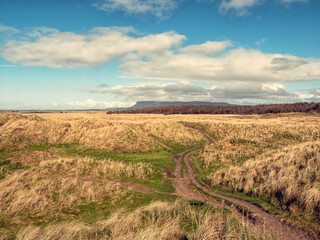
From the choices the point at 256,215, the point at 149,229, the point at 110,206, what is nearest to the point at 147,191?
the point at 110,206

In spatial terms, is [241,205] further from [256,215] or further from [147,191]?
[147,191]

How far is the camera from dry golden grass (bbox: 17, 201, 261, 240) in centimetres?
873

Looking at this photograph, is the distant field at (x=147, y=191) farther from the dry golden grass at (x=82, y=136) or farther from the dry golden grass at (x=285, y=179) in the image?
the dry golden grass at (x=82, y=136)

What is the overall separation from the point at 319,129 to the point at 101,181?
2205 inches

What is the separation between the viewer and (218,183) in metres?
18.3

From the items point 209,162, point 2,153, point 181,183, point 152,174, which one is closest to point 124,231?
point 181,183

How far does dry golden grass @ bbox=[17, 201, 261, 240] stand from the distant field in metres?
0.05

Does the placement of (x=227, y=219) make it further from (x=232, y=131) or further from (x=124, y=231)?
(x=232, y=131)

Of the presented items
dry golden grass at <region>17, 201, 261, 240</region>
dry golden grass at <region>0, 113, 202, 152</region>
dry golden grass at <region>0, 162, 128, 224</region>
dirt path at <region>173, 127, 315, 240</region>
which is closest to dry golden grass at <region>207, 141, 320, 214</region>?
dirt path at <region>173, 127, 315, 240</region>

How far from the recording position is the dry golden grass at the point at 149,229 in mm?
8734

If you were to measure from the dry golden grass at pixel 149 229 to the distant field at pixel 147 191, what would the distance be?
0.05 metres

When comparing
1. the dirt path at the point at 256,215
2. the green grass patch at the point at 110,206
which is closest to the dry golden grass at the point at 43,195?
the green grass patch at the point at 110,206

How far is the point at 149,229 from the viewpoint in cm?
890

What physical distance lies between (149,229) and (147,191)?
7924 mm
